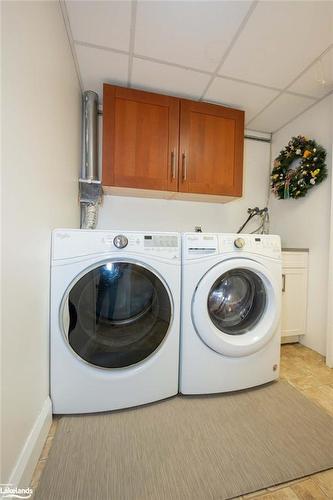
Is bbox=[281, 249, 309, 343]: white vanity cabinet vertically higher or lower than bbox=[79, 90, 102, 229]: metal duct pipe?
lower

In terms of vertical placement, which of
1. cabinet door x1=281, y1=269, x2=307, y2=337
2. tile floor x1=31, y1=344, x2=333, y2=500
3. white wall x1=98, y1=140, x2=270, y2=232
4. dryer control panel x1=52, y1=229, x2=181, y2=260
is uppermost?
white wall x1=98, y1=140, x2=270, y2=232

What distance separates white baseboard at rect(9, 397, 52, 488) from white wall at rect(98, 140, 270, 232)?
4.55 ft

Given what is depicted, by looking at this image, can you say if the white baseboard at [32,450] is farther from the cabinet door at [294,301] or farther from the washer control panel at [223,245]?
the cabinet door at [294,301]

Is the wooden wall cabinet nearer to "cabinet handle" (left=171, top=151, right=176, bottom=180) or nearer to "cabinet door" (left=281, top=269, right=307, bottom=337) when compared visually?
"cabinet handle" (left=171, top=151, right=176, bottom=180)

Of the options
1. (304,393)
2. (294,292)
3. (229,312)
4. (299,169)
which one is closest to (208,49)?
(299,169)

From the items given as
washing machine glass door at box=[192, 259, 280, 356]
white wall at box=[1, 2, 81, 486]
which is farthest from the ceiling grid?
washing machine glass door at box=[192, 259, 280, 356]

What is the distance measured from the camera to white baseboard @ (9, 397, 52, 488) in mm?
685

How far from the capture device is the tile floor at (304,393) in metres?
0.74

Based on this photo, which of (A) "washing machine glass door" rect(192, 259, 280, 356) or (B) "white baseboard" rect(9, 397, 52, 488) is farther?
(A) "washing machine glass door" rect(192, 259, 280, 356)

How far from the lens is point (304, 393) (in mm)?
1256

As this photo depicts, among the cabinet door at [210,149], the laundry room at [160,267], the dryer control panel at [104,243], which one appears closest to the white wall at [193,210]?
the laundry room at [160,267]

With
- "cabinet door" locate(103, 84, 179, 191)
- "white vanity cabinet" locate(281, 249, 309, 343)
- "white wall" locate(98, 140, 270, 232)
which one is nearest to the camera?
"cabinet door" locate(103, 84, 179, 191)

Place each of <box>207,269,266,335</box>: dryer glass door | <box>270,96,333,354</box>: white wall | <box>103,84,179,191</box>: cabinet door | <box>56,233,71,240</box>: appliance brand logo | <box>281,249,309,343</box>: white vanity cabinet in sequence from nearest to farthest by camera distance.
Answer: <box>56,233,71,240</box>: appliance brand logo, <box>207,269,266,335</box>: dryer glass door, <box>103,84,179,191</box>: cabinet door, <box>270,96,333,354</box>: white wall, <box>281,249,309,343</box>: white vanity cabinet

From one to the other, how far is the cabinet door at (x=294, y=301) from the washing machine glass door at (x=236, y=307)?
62cm
